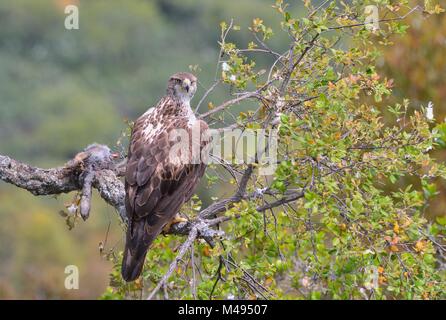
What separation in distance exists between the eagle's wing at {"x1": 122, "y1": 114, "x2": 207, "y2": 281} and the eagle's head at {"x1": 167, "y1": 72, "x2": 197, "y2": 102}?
53 cm

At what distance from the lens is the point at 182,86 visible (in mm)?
8016

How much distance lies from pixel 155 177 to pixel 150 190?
0.38ft

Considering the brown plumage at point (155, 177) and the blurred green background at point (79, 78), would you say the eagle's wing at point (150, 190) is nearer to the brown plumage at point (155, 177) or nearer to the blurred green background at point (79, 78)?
the brown plumage at point (155, 177)

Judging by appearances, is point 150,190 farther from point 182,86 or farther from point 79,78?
point 79,78

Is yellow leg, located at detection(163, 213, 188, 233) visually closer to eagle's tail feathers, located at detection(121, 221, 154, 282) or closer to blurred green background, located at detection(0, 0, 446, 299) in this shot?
eagle's tail feathers, located at detection(121, 221, 154, 282)

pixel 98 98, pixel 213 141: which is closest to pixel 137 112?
pixel 98 98

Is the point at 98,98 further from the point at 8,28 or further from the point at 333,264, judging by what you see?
the point at 333,264

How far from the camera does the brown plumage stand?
7.08m

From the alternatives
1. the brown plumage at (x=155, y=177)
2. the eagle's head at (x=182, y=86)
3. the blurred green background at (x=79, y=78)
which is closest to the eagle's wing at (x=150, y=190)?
the brown plumage at (x=155, y=177)

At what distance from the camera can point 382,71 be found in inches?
543

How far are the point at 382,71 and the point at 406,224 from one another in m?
7.65

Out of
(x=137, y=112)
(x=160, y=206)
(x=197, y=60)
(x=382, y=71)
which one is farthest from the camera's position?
(x=197, y=60)

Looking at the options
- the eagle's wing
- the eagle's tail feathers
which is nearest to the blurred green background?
the eagle's wing

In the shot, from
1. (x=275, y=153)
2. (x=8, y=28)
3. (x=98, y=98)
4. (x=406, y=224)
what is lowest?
(x=406, y=224)
